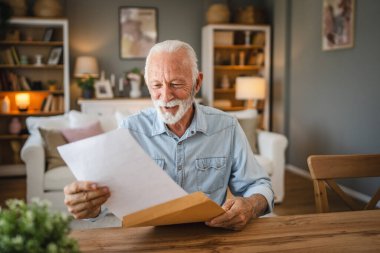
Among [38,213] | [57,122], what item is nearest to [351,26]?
[57,122]

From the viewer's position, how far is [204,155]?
5.26ft

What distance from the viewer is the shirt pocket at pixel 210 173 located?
159cm

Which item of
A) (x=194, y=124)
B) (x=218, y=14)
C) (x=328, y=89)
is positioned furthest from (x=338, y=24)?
(x=194, y=124)

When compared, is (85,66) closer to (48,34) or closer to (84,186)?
(48,34)

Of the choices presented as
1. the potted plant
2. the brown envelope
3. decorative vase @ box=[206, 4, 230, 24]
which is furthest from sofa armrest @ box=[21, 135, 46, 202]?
decorative vase @ box=[206, 4, 230, 24]

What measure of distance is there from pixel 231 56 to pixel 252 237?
5394mm

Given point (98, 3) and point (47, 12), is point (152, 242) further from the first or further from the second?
point (98, 3)

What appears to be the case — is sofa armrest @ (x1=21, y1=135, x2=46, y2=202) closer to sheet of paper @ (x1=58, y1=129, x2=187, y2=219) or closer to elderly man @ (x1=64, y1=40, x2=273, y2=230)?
elderly man @ (x1=64, y1=40, x2=273, y2=230)

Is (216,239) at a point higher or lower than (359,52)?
lower

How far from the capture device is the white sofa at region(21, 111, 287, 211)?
377 centimetres

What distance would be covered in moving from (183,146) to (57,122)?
3.05 metres

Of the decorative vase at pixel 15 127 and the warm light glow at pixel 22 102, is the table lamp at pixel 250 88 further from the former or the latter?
the decorative vase at pixel 15 127

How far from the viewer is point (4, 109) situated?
559 cm

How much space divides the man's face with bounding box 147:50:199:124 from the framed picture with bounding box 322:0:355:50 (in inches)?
134
